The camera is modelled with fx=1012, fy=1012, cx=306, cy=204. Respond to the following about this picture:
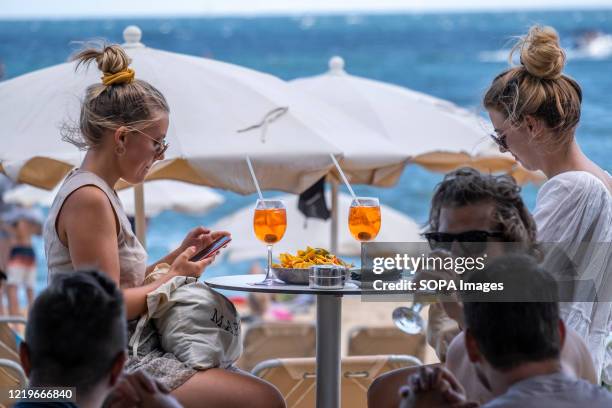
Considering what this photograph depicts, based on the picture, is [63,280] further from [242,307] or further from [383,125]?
[242,307]

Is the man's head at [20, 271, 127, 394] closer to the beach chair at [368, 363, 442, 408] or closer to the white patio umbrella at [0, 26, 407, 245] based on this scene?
the beach chair at [368, 363, 442, 408]

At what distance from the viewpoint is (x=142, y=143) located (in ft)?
9.71

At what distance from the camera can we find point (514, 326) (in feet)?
6.39

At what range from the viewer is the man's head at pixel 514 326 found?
6.42 feet

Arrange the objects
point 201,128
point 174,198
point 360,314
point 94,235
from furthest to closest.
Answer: point 360,314 → point 174,198 → point 201,128 → point 94,235

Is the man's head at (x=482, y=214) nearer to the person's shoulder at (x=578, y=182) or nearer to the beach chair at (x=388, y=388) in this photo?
the person's shoulder at (x=578, y=182)

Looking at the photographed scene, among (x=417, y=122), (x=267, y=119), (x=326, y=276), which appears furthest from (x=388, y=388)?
(x=417, y=122)

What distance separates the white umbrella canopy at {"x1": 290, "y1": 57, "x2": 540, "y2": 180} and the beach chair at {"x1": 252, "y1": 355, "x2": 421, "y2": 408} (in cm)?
125

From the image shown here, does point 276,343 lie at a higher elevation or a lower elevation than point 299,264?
lower

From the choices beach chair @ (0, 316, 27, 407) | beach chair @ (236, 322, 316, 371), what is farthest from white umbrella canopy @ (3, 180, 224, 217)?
beach chair @ (0, 316, 27, 407)

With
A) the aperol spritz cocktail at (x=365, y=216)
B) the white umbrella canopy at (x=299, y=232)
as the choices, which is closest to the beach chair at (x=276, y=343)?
the white umbrella canopy at (x=299, y=232)

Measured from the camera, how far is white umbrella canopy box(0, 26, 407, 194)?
403cm

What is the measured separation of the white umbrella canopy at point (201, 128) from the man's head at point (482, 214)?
5.41 ft

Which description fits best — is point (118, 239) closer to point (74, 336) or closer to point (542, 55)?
point (74, 336)
